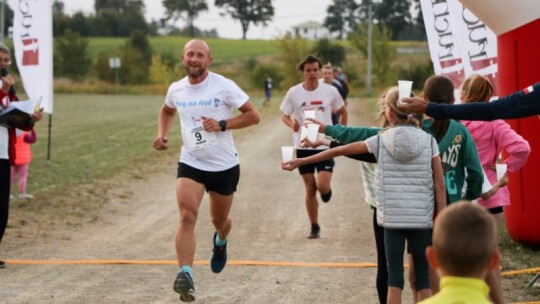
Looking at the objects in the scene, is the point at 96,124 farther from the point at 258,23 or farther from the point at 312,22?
the point at 312,22

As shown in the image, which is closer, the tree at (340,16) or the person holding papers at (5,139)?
the person holding papers at (5,139)

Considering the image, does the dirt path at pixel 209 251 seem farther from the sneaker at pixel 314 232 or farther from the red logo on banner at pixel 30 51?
the red logo on banner at pixel 30 51

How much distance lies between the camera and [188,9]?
496 feet

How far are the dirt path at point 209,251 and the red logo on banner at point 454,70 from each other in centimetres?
208

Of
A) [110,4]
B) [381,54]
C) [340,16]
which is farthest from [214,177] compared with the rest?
[110,4]

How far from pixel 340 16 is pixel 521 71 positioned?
440 ft

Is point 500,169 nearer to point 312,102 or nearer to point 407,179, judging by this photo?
point 407,179

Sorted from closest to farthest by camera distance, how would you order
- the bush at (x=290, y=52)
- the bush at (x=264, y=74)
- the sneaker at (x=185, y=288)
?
1. the sneaker at (x=185, y=288)
2. the bush at (x=290, y=52)
3. the bush at (x=264, y=74)

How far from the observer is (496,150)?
7559mm

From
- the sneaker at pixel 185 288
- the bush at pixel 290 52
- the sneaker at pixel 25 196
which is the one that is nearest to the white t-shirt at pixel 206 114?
the sneaker at pixel 185 288

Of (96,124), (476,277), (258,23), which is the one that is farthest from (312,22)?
(476,277)

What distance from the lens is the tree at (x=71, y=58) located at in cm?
10188

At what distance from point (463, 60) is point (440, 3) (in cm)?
81

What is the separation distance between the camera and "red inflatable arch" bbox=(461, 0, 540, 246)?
9.10 meters
